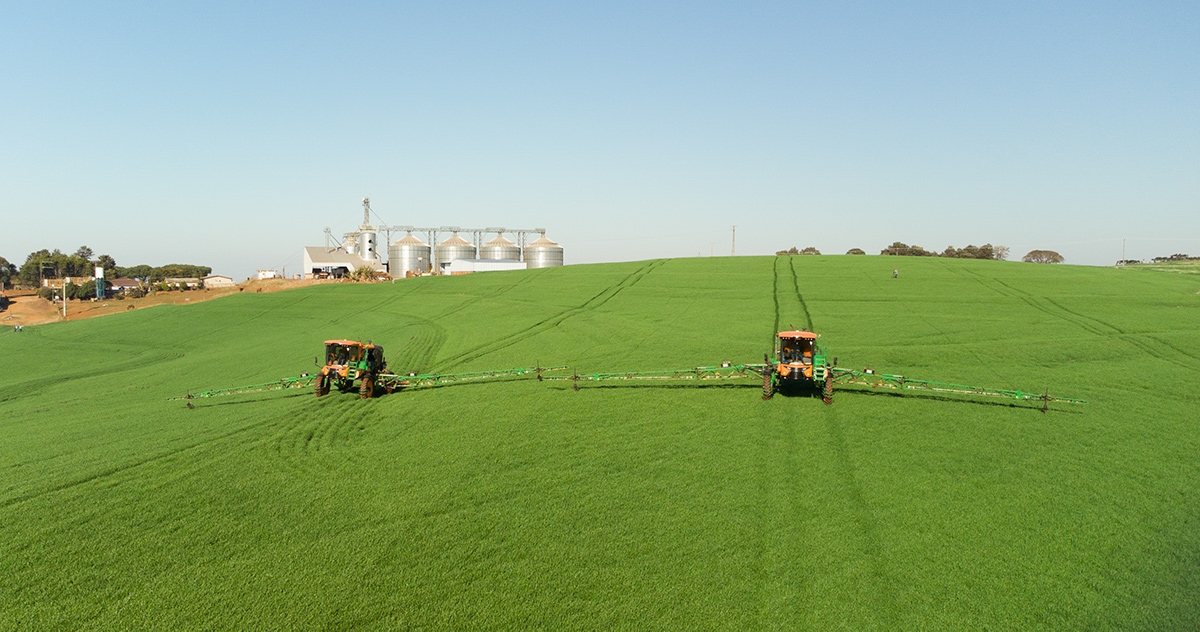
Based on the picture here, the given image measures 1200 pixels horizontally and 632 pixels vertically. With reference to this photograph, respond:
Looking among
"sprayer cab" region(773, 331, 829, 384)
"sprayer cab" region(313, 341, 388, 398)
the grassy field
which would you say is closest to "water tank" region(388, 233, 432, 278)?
the grassy field

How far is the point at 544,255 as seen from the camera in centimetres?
11312

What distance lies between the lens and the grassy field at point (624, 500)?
35.0 feet

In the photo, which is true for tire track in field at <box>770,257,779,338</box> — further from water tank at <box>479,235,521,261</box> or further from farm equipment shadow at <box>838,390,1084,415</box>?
water tank at <box>479,235,521,261</box>

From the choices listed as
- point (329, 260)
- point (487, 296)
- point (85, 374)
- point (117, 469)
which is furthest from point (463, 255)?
point (117, 469)

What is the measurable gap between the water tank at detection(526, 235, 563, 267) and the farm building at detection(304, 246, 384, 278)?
1072 inches

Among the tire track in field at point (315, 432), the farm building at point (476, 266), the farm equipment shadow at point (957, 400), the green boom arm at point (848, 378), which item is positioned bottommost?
the tire track in field at point (315, 432)

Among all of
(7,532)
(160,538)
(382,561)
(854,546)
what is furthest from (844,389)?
(7,532)

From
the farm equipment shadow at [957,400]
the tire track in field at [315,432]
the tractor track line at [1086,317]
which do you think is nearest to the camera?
the tire track in field at [315,432]

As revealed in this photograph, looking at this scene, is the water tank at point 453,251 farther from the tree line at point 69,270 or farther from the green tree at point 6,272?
the green tree at point 6,272

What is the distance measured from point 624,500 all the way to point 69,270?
18143 centimetres

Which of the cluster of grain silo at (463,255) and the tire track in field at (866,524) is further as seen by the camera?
the cluster of grain silo at (463,255)

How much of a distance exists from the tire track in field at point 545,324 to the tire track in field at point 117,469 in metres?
11.6

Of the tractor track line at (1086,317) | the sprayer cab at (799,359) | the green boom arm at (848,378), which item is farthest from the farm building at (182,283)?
the tractor track line at (1086,317)

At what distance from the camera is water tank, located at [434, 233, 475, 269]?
4481 inches
